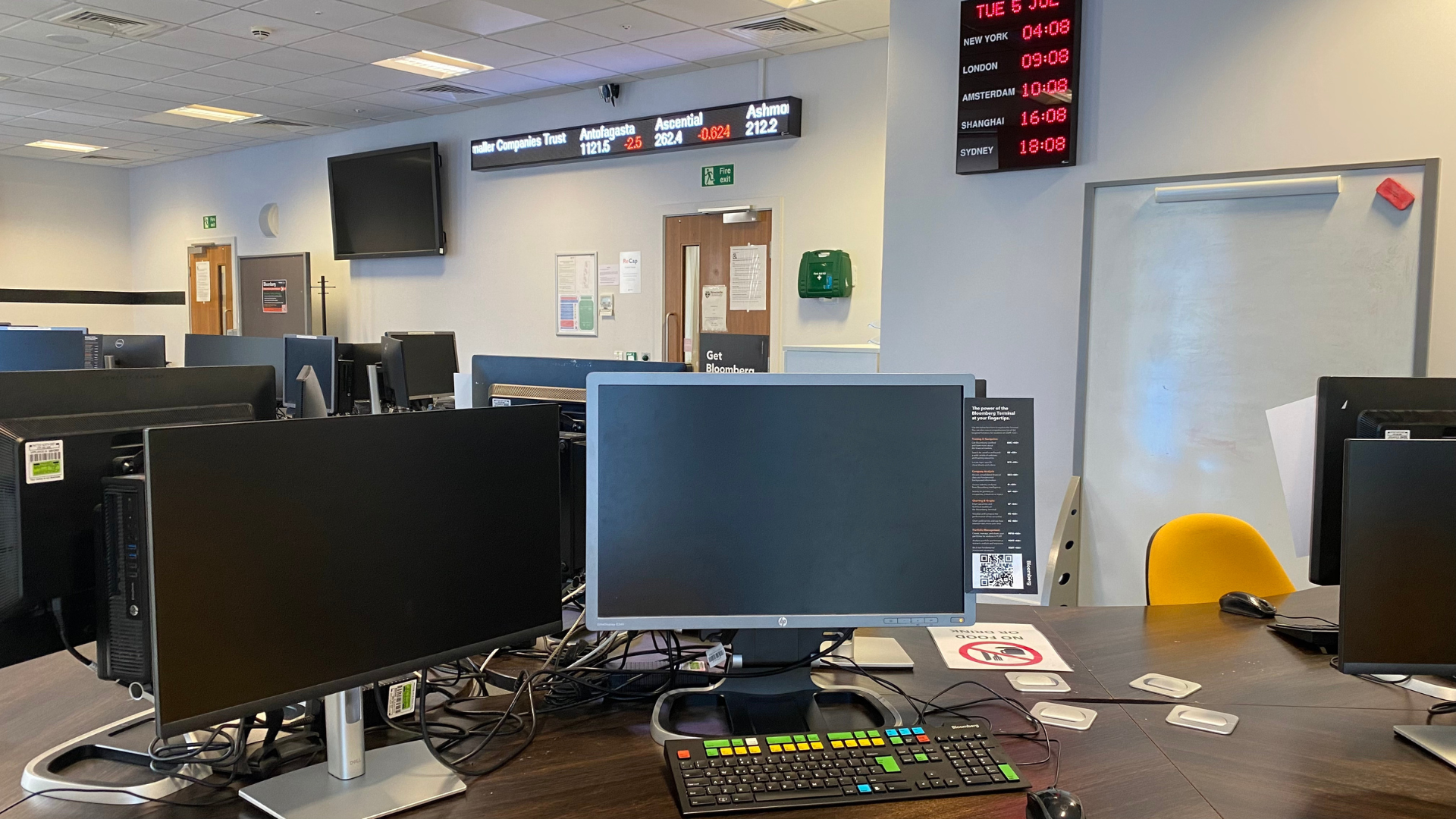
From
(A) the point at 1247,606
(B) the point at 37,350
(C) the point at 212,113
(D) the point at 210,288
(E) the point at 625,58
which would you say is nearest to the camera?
(A) the point at 1247,606

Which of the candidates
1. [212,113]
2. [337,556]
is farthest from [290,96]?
[337,556]

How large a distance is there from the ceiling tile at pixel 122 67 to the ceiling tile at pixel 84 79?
0.25ft

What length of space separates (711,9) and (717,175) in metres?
1.27

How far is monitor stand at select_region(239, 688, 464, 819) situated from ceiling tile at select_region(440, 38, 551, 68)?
15.2ft

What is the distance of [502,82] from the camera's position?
6.04 m

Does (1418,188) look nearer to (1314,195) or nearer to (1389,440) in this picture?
(1314,195)

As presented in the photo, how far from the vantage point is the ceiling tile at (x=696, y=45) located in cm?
496

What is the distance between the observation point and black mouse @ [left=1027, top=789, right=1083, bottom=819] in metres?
1.12

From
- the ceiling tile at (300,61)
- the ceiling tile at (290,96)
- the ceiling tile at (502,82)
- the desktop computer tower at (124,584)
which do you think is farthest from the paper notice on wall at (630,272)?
the desktop computer tower at (124,584)

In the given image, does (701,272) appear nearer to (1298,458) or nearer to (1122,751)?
(1298,458)

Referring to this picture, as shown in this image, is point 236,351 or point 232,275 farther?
point 232,275

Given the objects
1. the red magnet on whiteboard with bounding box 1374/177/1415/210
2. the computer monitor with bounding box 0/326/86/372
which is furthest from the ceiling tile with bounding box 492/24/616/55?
the red magnet on whiteboard with bounding box 1374/177/1415/210

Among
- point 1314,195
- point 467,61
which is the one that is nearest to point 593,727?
point 1314,195

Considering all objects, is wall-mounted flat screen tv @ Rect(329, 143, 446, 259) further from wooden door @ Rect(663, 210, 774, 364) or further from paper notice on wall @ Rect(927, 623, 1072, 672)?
paper notice on wall @ Rect(927, 623, 1072, 672)
